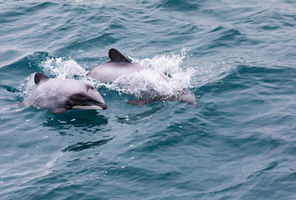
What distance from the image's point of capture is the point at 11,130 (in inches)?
507

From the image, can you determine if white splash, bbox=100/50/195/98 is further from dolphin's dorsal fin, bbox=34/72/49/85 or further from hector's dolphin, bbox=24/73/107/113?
dolphin's dorsal fin, bbox=34/72/49/85

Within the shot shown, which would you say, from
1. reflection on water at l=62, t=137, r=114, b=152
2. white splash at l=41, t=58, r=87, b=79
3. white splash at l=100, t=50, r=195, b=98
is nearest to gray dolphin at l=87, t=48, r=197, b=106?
white splash at l=100, t=50, r=195, b=98

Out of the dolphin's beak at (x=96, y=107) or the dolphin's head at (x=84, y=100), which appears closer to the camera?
the dolphin's beak at (x=96, y=107)

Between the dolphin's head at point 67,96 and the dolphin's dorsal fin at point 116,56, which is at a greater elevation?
the dolphin's dorsal fin at point 116,56

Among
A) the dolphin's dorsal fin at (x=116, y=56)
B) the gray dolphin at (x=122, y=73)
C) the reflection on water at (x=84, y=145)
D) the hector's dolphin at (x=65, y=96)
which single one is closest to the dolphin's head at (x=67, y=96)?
the hector's dolphin at (x=65, y=96)

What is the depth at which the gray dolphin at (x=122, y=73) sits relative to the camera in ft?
45.3

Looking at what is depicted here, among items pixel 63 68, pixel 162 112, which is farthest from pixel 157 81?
pixel 63 68

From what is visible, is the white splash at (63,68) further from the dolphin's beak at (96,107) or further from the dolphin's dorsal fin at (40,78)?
the dolphin's beak at (96,107)

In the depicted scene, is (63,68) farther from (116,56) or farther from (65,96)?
(65,96)

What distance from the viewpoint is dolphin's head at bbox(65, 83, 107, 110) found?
1330 cm

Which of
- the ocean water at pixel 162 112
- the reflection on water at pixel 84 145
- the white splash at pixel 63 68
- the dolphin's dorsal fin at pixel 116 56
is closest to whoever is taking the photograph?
the ocean water at pixel 162 112

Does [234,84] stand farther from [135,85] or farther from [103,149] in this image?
[103,149]

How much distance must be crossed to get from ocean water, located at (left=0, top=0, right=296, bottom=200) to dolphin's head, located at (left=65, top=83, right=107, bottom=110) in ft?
0.84

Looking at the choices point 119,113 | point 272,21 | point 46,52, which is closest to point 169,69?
point 119,113
